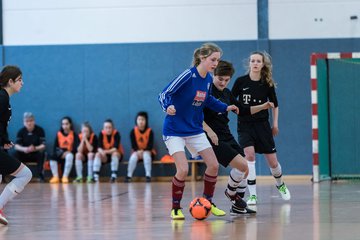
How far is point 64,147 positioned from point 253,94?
27.4ft

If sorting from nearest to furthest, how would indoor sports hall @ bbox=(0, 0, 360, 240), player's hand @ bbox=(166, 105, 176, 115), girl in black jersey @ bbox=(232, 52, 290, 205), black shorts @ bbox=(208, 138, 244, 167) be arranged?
player's hand @ bbox=(166, 105, 176, 115) < black shorts @ bbox=(208, 138, 244, 167) < girl in black jersey @ bbox=(232, 52, 290, 205) < indoor sports hall @ bbox=(0, 0, 360, 240)

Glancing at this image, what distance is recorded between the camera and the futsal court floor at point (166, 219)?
6176 millimetres

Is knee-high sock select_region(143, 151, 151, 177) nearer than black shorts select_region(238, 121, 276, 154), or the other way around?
black shorts select_region(238, 121, 276, 154)

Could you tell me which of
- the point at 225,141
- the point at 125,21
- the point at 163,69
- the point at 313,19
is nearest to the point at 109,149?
the point at 163,69

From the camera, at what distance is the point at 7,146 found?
7.54m

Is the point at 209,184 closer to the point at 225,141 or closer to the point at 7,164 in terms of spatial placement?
the point at 225,141

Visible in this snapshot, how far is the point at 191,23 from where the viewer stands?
16984mm

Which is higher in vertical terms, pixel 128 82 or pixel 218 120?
pixel 128 82

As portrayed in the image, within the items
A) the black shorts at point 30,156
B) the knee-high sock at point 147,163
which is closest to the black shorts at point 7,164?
the knee-high sock at point 147,163

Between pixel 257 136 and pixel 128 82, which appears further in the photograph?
pixel 128 82

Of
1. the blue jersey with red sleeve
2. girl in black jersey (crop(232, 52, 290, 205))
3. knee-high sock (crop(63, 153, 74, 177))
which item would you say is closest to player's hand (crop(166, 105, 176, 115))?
the blue jersey with red sleeve

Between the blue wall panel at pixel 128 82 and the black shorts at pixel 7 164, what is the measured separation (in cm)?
966

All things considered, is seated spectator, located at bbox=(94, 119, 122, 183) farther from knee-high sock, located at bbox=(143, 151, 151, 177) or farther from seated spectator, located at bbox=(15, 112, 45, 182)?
seated spectator, located at bbox=(15, 112, 45, 182)

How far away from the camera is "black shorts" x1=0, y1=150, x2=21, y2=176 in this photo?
23.9 feet
